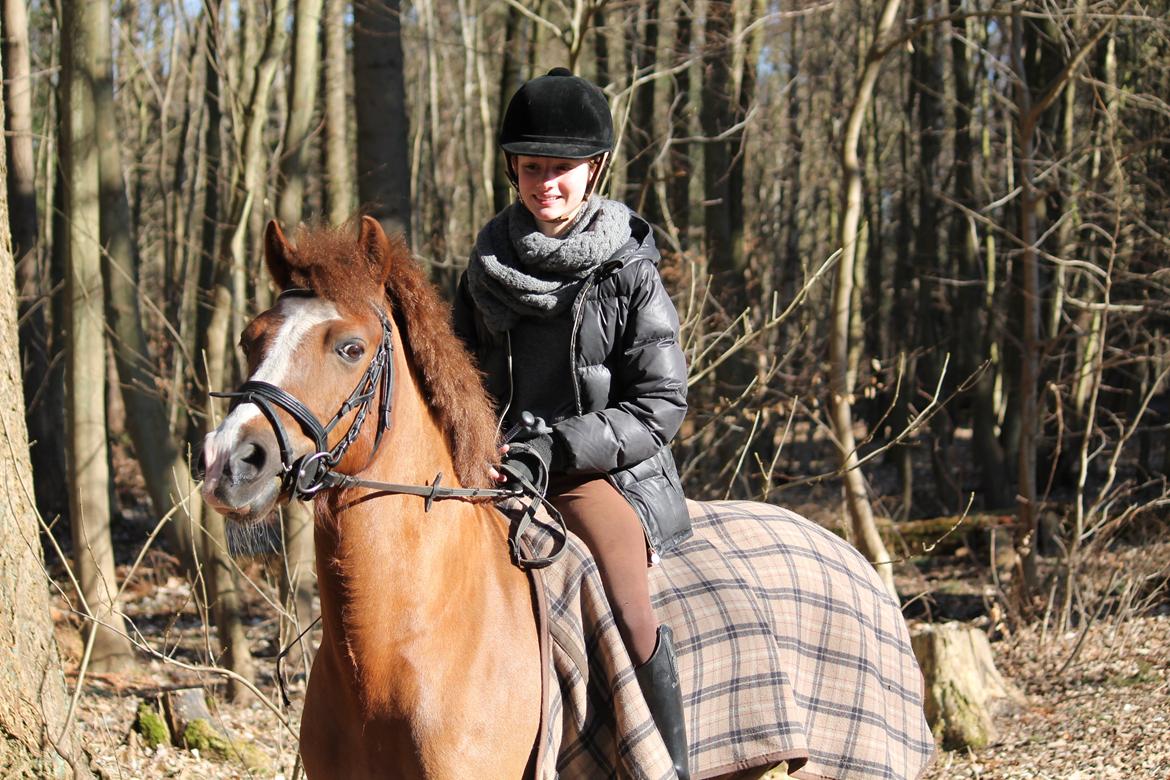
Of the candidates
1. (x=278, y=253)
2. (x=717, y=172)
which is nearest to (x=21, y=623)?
(x=278, y=253)

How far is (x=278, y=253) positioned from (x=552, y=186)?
0.89 m

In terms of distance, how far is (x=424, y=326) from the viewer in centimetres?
310

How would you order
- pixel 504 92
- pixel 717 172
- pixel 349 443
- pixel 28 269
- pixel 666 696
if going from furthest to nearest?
pixel 28 269 < pixel 717 172 < pixel 504 92 < pixel 666 696 < pixel 349 443

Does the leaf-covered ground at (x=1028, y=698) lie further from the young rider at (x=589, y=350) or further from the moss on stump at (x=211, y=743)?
the young rider at (x=589, y=350)

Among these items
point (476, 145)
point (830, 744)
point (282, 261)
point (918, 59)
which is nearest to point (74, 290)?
point (282, 261)

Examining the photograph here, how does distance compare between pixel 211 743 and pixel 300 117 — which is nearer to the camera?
pixel 211 743

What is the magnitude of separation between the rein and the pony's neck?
50mm

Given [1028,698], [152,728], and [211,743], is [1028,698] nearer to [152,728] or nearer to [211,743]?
[211,743]

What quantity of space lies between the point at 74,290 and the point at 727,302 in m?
6.87

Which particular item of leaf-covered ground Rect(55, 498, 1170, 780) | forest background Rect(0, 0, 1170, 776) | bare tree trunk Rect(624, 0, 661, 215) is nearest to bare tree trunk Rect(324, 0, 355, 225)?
forest background Rect(0, 0, 1170, 776)

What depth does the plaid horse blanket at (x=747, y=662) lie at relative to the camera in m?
3.27

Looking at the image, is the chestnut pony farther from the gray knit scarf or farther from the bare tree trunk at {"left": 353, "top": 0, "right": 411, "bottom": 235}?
the bare tree trunk at {"left": 353, "top": 0, "right": 411, "bottom": 235}

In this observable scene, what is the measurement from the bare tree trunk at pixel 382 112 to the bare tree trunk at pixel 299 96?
331 mm

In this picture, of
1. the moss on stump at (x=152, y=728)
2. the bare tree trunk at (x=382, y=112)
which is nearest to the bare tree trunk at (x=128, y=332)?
the bare tree trunk at (x=382, y=112)
